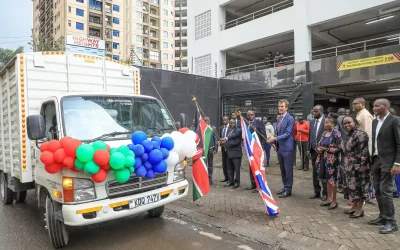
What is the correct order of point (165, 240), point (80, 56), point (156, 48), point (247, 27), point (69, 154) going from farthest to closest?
1. point (156, 48)
2. point (247, 27)
3. point (80, 56)
4. point (165, 240)
5. point (69, 154)

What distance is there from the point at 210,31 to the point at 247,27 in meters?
3.39

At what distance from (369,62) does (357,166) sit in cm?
1017

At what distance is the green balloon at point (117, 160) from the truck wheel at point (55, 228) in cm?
117

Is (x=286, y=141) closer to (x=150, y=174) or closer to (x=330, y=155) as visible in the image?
(x=330, y=155)

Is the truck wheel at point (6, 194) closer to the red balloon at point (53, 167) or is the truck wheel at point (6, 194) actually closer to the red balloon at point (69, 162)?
the red balloon at point (53, 167)

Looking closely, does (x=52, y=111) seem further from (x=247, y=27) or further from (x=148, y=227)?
(x=247, y=27)

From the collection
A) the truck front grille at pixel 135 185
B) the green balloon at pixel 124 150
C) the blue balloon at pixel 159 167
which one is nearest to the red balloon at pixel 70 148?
the green balloon at pixel 124 150

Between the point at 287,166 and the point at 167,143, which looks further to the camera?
the point at 287,166

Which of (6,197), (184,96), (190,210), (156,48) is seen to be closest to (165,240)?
(190,210)

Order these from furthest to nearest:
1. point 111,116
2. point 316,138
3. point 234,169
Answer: point 234,169, point 316,138, point 111,116

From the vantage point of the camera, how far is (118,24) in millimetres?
62375

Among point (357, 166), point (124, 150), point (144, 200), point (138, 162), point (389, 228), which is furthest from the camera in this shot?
point (357, 166)

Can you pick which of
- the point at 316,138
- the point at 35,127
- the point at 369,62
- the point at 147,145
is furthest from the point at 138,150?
the point at 369,62

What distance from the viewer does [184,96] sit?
48.6 feet
